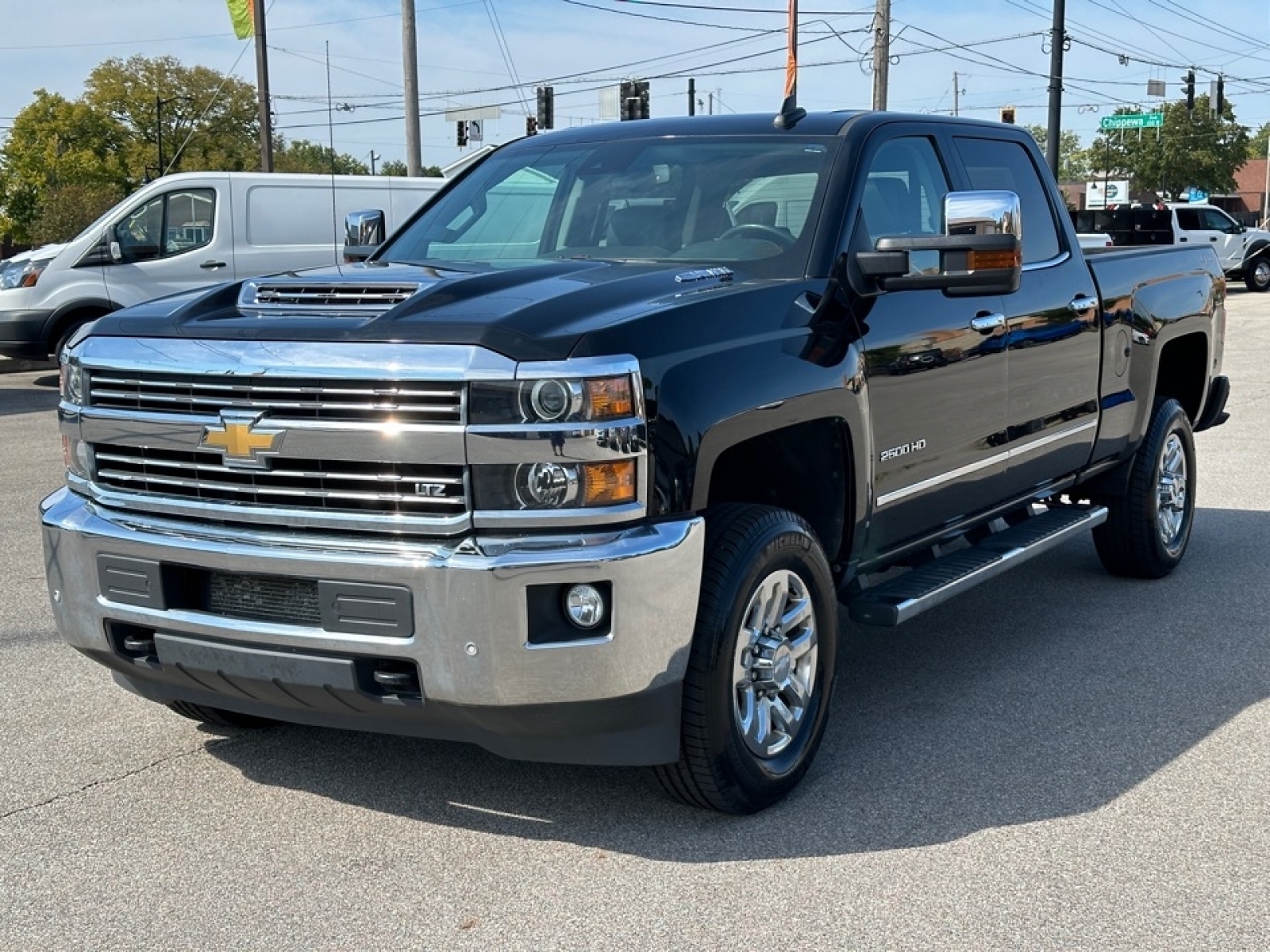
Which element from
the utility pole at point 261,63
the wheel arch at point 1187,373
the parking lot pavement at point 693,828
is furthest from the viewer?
the utility pole at point 261,63

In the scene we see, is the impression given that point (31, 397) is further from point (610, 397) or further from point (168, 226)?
point (610, 397)

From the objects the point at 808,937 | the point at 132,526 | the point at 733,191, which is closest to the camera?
the point at 808,937

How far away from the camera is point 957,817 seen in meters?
4.02

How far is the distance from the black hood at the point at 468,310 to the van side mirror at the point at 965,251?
452 mm

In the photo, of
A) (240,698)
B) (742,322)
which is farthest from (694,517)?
(240,698)

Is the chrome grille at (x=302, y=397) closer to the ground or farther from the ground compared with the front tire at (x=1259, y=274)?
farther from the ground

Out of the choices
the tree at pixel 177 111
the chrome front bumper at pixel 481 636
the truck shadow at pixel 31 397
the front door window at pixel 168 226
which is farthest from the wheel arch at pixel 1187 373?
the tree at pixel 177 111

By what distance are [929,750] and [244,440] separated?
2.24m

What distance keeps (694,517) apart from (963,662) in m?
2.26

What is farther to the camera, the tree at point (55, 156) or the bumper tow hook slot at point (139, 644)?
the tree at point (55, 156)

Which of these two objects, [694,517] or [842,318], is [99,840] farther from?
[842,318]

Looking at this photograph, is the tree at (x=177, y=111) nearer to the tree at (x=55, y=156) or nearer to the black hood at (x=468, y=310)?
the tree at (x=55, y=156)

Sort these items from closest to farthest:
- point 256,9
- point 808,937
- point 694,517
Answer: point 808,937, point 694,517, point 256,9

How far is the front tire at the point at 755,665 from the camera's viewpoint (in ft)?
12.4
